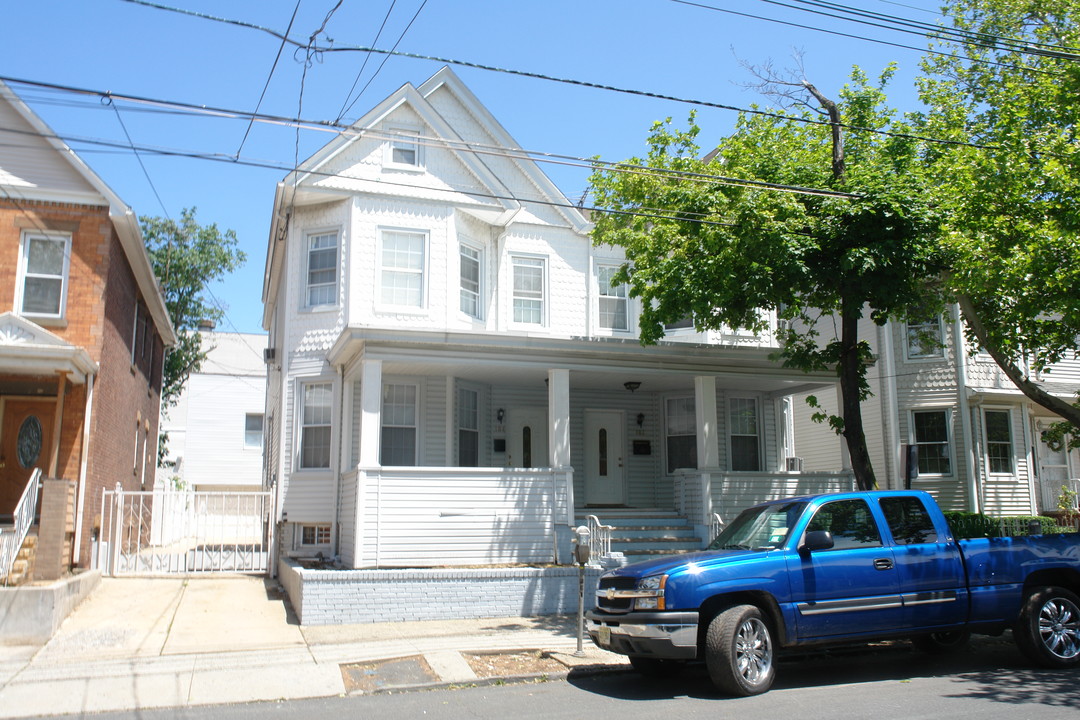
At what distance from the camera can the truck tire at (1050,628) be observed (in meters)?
9.25

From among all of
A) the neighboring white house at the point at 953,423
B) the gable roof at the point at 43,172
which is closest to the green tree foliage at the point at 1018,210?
the neighboring white house at the point at 953,423

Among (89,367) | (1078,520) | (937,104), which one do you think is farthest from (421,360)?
(1078,520)

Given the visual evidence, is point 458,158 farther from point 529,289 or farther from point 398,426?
point 398,426

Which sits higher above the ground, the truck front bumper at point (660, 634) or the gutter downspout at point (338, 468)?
the gutter downspout at point (338, 468)

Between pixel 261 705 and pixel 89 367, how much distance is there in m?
7.82

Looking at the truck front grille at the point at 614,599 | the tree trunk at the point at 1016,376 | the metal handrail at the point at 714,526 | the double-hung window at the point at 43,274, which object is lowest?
the truck front grille at the point at 614,599

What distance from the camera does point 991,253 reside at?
12320 mm

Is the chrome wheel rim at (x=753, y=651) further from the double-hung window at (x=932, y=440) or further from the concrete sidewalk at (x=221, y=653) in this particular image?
the double-hung window at (x=932, y=440)

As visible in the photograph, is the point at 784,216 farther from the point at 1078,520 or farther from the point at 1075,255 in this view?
the point at 1078,520

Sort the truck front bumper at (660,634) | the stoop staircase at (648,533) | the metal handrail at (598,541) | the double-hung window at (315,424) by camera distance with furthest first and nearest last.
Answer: the double-hung window at (315,424) < the stoop staircase at (648,533) < the metal handrail at (598,541) < the truck front bumper at (660,634)

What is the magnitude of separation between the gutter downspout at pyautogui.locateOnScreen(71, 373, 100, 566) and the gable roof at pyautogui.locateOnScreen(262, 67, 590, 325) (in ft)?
16.7

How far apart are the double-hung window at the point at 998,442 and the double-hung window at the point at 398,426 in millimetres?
14324

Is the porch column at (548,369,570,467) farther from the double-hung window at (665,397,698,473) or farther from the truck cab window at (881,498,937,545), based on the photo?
the truck cab window at (881,498,937,545)

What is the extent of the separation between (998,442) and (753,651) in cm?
1648
